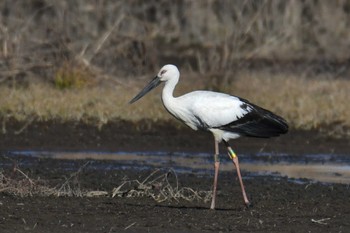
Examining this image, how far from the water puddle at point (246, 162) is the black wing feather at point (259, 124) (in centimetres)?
152

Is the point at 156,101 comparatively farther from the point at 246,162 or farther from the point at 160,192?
the point at 160,192

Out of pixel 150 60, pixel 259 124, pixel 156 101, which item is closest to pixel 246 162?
pixel 259 124

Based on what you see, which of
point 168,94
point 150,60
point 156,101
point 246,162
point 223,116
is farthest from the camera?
point 150,60

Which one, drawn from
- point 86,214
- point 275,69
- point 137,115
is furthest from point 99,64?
point 86,214

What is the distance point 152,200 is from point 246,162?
299 centimetres

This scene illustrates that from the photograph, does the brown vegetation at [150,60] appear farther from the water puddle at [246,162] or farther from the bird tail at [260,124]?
the bird tail at [260,124]

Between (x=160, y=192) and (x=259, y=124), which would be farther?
(x=259, y=124)

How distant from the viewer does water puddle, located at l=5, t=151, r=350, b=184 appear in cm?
1145

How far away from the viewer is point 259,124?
31.3 feet

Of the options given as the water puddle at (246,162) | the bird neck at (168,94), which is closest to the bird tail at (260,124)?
the bird neck at (168,94)

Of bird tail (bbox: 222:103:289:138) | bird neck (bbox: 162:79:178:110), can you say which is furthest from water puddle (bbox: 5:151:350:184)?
bird neck (bbox: 162:79:178:110)

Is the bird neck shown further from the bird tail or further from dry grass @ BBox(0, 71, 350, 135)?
dry grass @ BBox(0, 71, 350, 135)

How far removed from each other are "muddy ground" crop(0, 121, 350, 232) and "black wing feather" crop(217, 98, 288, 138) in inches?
22.2

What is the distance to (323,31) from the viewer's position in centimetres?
2100
